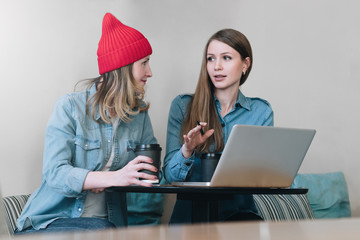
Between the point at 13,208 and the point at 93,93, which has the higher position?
the point at 93,93

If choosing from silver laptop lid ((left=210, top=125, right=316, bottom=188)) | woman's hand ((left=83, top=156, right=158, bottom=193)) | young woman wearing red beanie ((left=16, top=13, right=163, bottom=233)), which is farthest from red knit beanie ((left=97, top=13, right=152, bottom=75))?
silver laptop lid ((left=210, top=125, right=316, bottom=188))

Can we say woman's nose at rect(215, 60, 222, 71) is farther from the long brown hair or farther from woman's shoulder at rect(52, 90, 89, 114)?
woman's shoulder at rect(52, 90, 89, 114)

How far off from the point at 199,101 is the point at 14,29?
93 cm

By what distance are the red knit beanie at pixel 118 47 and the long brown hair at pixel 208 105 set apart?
0.28 meters

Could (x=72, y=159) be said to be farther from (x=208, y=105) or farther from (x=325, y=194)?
(x=325, y=194)

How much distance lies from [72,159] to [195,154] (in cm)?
48

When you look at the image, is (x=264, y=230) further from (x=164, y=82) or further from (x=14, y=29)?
(x=164, y=82)

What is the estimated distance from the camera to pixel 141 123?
6.49ft

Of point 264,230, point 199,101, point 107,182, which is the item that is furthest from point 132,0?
point 264,230

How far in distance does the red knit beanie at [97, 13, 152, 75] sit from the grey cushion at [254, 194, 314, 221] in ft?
3.46

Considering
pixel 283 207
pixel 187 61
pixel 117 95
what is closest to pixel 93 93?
pixel 117 95

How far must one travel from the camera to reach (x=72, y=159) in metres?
1.75

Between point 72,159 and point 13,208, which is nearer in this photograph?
point 72,159

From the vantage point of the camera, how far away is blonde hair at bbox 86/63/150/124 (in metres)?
1.81
